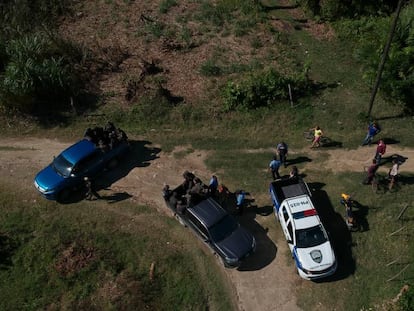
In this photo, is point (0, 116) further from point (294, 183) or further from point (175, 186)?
point (294, 183)

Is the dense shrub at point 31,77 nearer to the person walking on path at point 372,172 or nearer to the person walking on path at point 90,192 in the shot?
the person walking on path at point 90,192

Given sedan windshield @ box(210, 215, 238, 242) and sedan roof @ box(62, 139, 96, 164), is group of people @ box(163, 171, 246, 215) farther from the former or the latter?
sedan roof @ box(62, 139, 96, 164)

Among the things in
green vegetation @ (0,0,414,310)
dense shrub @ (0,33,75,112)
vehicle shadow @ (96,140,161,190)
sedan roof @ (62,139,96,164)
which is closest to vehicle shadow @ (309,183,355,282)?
green vegetation @ (0,0,414,310)

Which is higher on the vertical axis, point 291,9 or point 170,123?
point 291,9

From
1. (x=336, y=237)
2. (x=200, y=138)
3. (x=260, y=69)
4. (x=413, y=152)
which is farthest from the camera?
(x=260, y=69)

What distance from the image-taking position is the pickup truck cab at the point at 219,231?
18234 millimetres

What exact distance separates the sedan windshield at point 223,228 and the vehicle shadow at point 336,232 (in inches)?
165

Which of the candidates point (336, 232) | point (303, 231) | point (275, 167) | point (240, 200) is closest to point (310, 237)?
point (303, 231)

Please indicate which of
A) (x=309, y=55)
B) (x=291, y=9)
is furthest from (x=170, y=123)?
(x=291, y=9)

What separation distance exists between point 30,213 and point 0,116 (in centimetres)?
810

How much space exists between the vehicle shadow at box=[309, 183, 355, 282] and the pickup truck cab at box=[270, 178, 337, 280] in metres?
0.82

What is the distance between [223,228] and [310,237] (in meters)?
3.60

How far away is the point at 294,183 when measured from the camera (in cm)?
2042

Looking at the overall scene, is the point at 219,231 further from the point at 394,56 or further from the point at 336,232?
the point at 394,56
